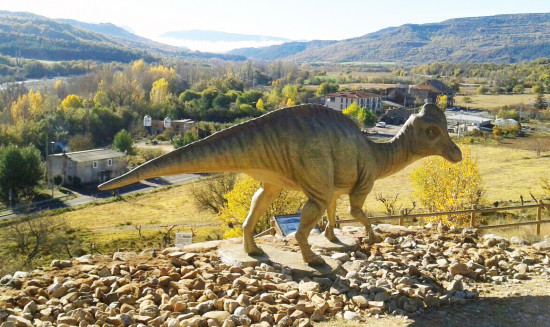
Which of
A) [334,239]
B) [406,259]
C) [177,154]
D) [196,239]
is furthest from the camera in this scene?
[196,239]

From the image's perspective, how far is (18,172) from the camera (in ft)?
128

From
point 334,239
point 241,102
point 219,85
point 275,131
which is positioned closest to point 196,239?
point 334,239

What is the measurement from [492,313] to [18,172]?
128 ft

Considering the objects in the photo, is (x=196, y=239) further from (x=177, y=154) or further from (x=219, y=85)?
(x=219, y=85)

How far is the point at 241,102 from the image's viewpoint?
80.6 metres

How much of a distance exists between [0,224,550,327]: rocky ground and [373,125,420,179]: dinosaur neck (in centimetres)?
161

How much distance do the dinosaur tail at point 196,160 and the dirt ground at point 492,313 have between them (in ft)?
8.46

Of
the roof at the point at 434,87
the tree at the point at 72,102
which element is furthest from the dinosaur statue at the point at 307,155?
the roof at the point at 434,87

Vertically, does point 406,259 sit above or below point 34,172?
above

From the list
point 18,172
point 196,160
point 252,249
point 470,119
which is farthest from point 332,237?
point 470,119

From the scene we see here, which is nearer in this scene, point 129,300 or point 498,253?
point 129,300

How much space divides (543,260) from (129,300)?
7.26 meters

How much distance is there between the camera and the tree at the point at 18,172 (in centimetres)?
3878

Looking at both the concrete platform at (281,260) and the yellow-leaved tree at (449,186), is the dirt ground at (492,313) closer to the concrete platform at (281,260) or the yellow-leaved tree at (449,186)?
the concrete platform at (281,260)
